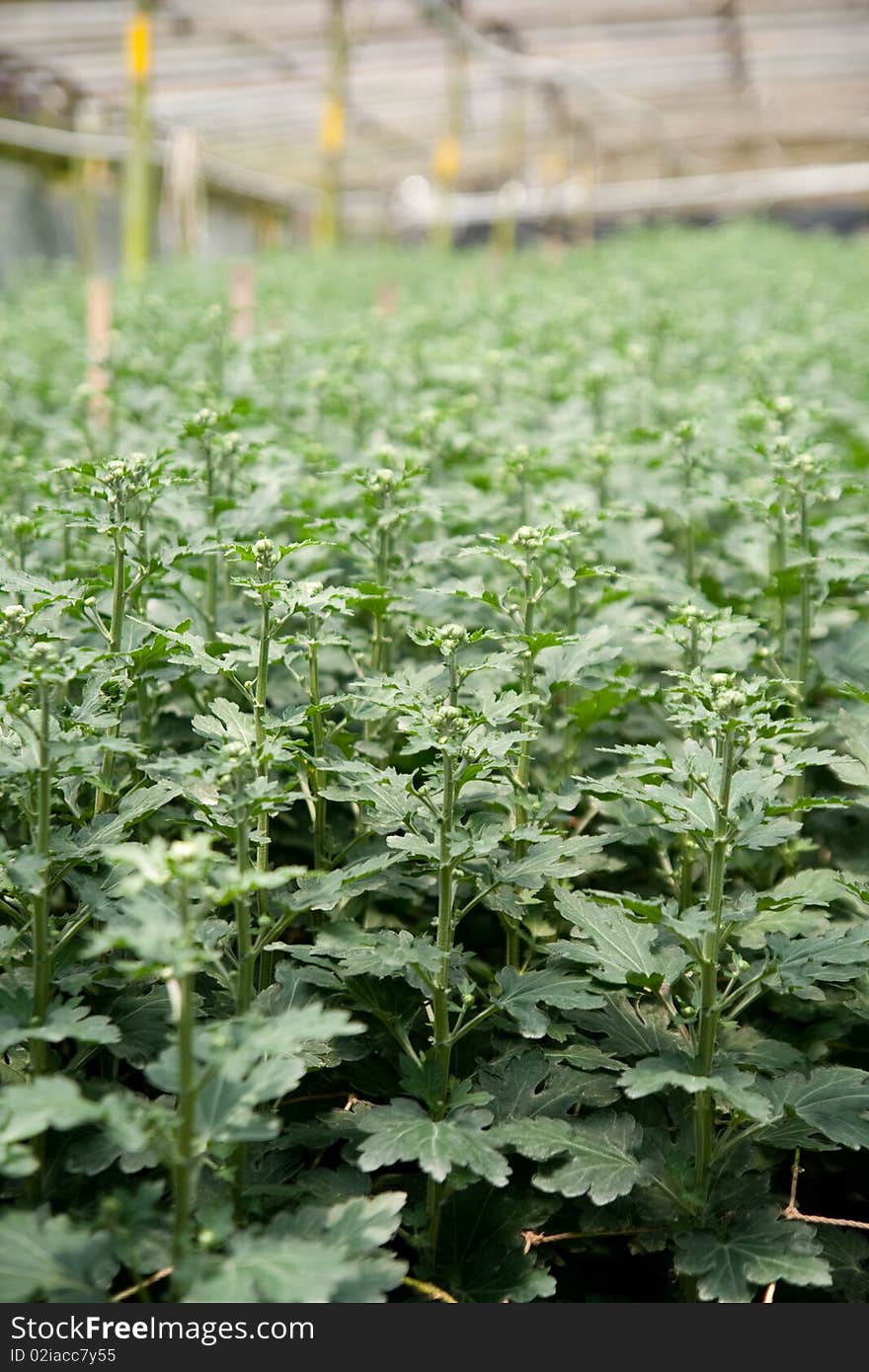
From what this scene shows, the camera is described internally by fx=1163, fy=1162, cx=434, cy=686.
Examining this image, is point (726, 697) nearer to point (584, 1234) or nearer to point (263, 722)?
point (263, 722)

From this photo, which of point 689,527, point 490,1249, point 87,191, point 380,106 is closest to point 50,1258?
point 490,1249

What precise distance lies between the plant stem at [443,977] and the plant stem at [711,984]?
1.37 feet

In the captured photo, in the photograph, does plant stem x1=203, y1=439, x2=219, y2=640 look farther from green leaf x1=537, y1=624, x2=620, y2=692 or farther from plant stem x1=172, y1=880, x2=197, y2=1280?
plant stem x1=172, y1=880, x2=197, y2=1280

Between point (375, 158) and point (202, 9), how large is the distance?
1994 cm

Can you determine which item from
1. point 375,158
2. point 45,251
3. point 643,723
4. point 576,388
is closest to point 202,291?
point 576,388

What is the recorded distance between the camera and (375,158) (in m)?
34.9

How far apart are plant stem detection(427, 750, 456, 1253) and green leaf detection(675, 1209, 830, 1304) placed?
0.39 meters

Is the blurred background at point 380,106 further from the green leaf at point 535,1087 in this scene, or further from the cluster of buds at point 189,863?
the cluster of buds at point 189,863

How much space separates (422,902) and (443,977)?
1.98 ft

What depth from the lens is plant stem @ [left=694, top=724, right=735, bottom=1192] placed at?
1.89 metres

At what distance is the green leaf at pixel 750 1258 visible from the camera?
1.74 meters

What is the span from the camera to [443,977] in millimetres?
1919

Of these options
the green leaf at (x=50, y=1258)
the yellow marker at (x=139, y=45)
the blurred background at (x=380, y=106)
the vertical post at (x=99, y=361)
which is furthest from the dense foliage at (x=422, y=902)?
the blurred background at (x=380, y=106)

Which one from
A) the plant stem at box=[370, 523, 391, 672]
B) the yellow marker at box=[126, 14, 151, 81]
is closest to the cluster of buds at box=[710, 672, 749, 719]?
the plant stem at box=[370, 523, 391, 672]
